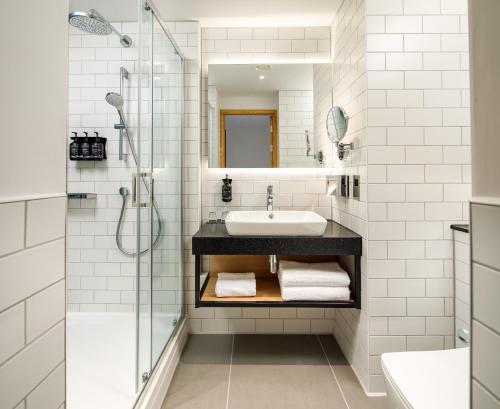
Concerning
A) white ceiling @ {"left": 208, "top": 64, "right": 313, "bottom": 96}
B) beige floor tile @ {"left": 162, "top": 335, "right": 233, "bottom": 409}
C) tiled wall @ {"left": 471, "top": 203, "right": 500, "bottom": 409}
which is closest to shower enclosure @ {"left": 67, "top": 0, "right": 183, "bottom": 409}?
beige floor tile @ {"left": 162, "top": 335, "right": 233, "bottom": 409}

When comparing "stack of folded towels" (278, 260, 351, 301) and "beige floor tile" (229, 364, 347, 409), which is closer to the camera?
"beige floor tile" (229, 364, 347, 409)

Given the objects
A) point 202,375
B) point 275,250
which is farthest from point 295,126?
point 202,375

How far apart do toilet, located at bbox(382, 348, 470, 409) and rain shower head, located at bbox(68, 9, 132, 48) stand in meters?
2.28

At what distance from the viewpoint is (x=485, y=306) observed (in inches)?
20.9

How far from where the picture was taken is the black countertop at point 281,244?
186 centimetres

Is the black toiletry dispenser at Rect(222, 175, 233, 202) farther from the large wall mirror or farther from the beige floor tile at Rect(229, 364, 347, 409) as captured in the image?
the beige floor tile at Rect(229, 364, 347, 409)

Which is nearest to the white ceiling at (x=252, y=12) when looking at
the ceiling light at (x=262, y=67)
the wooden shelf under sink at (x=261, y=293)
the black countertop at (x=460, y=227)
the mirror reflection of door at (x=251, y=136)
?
the ceiling light at (x=262, y=67)

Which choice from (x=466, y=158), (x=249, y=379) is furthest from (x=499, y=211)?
(x=249, y=379)

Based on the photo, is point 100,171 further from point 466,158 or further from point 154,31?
point 466,158

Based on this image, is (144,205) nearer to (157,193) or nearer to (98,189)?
(157,193)

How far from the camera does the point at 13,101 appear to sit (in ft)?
1.98

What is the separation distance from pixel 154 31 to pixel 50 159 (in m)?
1.39

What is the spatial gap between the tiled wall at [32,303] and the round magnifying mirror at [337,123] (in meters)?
1.75

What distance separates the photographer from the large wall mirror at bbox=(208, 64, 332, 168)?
2551 mm
